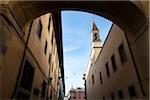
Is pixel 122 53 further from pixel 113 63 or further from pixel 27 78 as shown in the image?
pixel 27 78

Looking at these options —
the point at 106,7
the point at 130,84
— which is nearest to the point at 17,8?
the point at 106,7

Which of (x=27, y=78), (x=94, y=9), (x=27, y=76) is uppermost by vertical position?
(x=94, y=9)

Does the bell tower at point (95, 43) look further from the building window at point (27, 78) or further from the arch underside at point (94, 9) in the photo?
the arch underside at point (94, 9)

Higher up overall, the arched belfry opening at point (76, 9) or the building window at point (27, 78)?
the arched belfry opening at point (76, 9)

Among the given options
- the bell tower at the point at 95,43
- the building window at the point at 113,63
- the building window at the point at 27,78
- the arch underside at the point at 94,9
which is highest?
the bell tower at the point at 95,43

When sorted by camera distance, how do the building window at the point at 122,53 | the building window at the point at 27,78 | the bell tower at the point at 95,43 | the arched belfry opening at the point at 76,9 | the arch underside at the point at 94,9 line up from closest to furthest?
the arched belfry opening at the point at 76,9 → the arch underside at the point at 94,9 → the building window at the point at 27,78 → the building window at the point at 122,53 → the bell tower at the point at 95,43

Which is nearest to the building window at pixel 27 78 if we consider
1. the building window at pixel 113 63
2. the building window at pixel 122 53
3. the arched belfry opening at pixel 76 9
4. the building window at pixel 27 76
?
the building window at pixel 27 76

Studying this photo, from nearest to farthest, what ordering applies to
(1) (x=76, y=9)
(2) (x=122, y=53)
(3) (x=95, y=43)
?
(1) (x=76, y=9), (2) (x=122, y=53), (3) (x=95, y=43)

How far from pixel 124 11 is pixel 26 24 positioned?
4.31 metres

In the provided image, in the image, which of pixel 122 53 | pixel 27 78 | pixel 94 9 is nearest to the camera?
pixel 94 9

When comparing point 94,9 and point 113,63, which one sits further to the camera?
point 113,63

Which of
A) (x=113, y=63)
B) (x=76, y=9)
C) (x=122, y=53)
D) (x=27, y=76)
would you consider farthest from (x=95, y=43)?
(x=27, y=76)

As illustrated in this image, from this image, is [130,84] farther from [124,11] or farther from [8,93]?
[8,93]

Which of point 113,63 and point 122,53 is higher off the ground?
point 122,53
